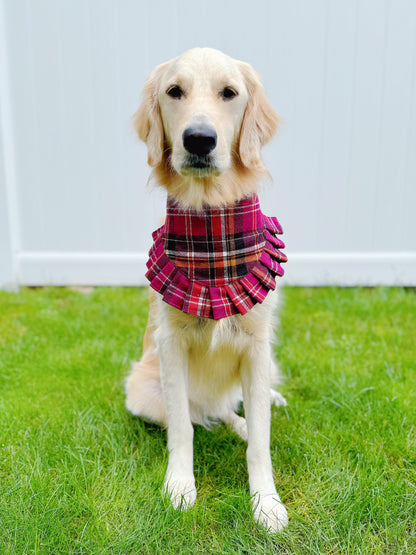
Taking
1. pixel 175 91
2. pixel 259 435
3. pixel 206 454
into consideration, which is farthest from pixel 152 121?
pixel 206 454

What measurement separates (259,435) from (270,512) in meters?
0.26

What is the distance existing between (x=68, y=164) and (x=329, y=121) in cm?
206

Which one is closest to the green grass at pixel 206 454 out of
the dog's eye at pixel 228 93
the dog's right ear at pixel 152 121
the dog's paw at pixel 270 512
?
the dog's paw at pixel 270 512

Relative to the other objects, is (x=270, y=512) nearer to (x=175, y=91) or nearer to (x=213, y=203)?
(x=213, y=203)

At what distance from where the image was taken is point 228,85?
5.61 feet

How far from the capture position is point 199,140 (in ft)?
5.14

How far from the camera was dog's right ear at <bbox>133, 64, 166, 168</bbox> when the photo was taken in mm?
1854

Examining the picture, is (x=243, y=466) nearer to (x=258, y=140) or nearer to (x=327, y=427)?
(x=327, y=427)

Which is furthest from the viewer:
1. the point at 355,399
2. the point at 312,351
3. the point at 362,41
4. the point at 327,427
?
the point at 362,41

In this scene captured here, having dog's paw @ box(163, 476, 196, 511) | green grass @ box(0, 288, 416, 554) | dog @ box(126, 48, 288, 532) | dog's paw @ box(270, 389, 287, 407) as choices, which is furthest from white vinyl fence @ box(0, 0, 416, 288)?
dog's paw @ box(163, 476, 196, 511)

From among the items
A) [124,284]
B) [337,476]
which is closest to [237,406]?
[337,476]

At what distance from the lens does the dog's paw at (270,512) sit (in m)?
1.66

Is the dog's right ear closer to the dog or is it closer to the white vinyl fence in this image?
the dog

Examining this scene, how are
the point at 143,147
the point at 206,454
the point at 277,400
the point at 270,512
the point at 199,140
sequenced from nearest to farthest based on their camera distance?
1. the point at 199,140
2. the point at 270,512
3. the point at 206,454
4. the point at 277,400
5. the point at 143,147
